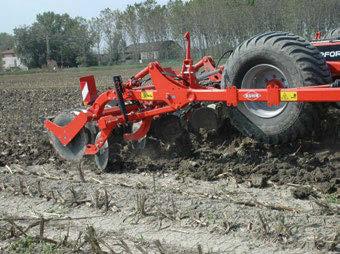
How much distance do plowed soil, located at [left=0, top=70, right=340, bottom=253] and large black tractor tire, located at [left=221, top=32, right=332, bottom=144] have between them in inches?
12.9

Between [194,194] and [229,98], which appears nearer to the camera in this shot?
[194,194]

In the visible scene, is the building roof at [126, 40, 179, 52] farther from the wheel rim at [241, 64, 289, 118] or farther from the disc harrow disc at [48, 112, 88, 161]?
the wheel rim at [241, 64, 289, 118]

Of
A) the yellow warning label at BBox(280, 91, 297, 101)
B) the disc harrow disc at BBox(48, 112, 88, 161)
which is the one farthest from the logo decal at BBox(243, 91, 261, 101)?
the disc harrow disc at BBox(48, 112, 88, 161)

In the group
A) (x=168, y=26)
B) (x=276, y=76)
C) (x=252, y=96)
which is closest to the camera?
(x=252, y=96)

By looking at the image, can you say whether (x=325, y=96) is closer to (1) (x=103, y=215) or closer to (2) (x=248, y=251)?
(2) (x=248, y=251)

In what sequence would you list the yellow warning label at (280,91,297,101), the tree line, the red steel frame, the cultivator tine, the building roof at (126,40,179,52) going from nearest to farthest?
the yellow warning label at (280,91,297,101) < the red steel frame < the cultivator tine < the tree line < the building roof at (126,40,179,52)

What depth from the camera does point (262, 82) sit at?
237 inches

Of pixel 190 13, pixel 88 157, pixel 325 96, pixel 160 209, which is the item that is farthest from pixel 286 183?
pixel 190 13

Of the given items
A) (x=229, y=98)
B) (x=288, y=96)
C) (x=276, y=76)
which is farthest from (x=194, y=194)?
(x=276, y=76)

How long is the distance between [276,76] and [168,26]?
44273mm

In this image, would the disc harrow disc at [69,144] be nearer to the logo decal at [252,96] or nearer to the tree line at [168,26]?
the logo decal at [252,96]

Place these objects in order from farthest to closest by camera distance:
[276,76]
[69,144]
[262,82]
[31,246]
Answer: [69,144], [262,82], [276,76], [31,246]

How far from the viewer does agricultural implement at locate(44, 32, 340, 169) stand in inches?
216

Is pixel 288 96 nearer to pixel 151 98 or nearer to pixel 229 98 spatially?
pixel 229 98
